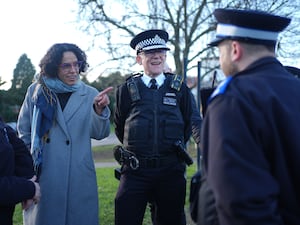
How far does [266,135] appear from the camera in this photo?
5.85 ft

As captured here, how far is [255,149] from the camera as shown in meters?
1.75

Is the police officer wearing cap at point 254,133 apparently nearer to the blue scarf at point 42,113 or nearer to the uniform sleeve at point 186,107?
the uniform sleeve at point 186,107

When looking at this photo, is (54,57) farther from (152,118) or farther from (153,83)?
(152,118)

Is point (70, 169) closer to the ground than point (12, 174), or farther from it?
closer to the ground

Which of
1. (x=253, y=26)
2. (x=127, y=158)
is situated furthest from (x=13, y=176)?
(x=253, y=26)

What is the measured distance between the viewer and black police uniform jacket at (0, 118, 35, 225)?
277 cm

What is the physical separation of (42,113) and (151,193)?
1198mm

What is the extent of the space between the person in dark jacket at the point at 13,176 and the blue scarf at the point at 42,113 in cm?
31

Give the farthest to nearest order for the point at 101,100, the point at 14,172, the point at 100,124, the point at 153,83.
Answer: the point at 153,83 < the point at 100,124 < the point at 101,100 < the point at 14,172

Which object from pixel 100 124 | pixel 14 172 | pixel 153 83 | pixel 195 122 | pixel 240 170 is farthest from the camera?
pixel 195 122

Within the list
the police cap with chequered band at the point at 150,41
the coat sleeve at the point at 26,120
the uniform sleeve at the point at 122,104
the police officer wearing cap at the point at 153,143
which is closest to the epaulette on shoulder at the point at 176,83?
the police officer wearing cap at the point at 153,143

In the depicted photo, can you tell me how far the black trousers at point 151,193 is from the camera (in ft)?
11.7

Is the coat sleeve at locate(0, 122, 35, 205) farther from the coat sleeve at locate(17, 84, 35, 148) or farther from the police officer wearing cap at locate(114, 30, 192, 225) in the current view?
the police officer wearing cap at locate(114, 30, 192, 225)

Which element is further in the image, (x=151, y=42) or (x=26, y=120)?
(x=151, y=42)
